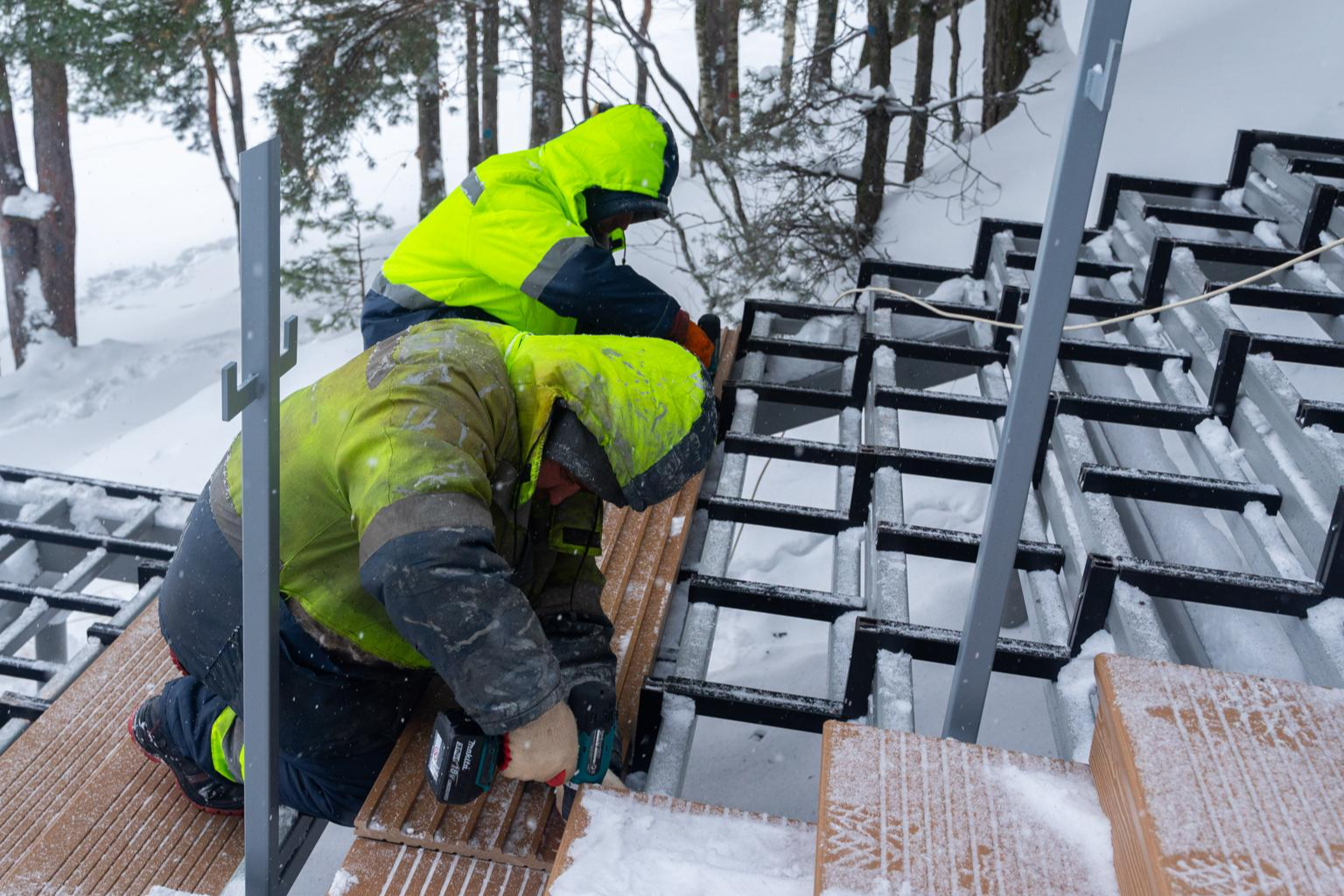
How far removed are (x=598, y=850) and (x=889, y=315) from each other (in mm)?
2972

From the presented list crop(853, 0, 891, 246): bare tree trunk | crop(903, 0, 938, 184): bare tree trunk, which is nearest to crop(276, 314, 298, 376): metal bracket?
crop(853, 0, 891, 246): bare tree trunk

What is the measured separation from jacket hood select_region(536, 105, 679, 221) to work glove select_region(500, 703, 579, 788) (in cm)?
193

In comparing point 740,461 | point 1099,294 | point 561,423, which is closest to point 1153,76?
point 1099,294

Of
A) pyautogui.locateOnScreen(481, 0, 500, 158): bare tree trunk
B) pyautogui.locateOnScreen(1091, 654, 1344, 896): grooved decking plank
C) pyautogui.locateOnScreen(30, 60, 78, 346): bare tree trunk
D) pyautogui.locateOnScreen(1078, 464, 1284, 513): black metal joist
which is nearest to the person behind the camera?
pyautogui.locateOnScreen(1091, 654, 1344, 896): grooved decking plank

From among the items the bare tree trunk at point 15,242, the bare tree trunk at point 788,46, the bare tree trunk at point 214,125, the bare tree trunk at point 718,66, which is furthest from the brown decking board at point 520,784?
the bare tree trunk at point 15,242

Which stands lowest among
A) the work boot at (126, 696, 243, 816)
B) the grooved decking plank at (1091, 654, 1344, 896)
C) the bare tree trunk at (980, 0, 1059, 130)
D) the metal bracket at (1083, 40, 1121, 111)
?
the work boot at (126, 696, 243, 816)

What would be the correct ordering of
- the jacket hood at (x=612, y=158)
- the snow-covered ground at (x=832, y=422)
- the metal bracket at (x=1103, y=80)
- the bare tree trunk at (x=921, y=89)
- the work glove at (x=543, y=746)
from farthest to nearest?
the bare tree trunk at (x=921, y=89), the snow-covered ground at (x=832, y=422), the jacket hood at (x=612, y=158), the work glove at (x=543, y=746), the metal bracket at (x=1103, y=80)

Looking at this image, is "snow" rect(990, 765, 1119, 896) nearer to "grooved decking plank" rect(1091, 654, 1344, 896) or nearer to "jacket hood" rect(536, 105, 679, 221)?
"grooved decking plank" rect(1091, 654, 1344, 896)

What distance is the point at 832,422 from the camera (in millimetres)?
7316

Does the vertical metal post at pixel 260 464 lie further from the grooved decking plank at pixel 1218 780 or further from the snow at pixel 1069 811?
the grooved decking plank at pixel 1218 780

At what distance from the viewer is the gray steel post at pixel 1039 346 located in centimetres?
152

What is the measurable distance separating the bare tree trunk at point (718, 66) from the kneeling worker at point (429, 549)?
9220 mm

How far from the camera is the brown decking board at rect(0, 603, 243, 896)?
2295mm

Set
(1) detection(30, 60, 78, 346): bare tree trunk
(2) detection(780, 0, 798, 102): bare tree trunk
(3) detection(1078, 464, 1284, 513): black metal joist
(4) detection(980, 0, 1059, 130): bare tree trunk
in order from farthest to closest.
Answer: (1) detection(30, 60, 78, 346): bare tree trunk, (4) detection(980, 0, 1059, 130): bare tree trunk, (2) detection(780, 0, 798, 102): bare tree trunk, (3) detection(1078, 464, 1284, 513): black metal joist
